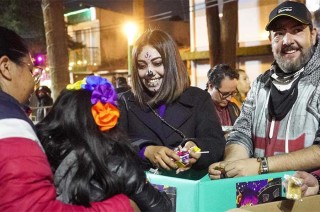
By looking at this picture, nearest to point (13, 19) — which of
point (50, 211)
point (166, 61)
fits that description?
point (166, 61)

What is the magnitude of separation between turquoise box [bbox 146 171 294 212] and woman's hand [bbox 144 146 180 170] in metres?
0.18

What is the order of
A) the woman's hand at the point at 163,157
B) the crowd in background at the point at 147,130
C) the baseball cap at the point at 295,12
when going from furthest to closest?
the baseball cap at the point at 295,12, the woman's hand at the point at 163,157, the crowd in background at the point at 147,130

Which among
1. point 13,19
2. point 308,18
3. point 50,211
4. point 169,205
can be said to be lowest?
point 169,205

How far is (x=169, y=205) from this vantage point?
1.83 metres

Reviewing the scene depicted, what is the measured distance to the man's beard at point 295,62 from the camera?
8.14 ft

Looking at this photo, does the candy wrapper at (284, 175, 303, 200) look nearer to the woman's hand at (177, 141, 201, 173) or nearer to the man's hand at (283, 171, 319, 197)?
the man's hand at (283, 171, 319, 197)

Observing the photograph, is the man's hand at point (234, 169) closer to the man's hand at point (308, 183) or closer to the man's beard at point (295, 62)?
the man's hand at point (308, 183)

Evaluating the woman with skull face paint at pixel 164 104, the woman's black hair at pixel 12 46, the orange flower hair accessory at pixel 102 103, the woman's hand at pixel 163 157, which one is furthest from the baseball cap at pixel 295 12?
the woman's black hair at pixel 12 46

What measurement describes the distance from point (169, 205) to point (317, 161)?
0.93 metres

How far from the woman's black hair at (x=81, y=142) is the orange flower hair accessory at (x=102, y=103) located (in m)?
0.02

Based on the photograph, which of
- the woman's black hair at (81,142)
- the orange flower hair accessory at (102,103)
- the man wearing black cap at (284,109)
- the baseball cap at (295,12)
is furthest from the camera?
the baseball cap at (295,12)

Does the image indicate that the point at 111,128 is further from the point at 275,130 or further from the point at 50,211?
the point at 275,130

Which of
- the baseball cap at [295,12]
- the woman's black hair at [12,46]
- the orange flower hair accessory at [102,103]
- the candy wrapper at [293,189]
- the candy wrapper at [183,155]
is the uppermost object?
the baseball cap at [295,12]

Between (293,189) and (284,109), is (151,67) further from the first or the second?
(293,189)
